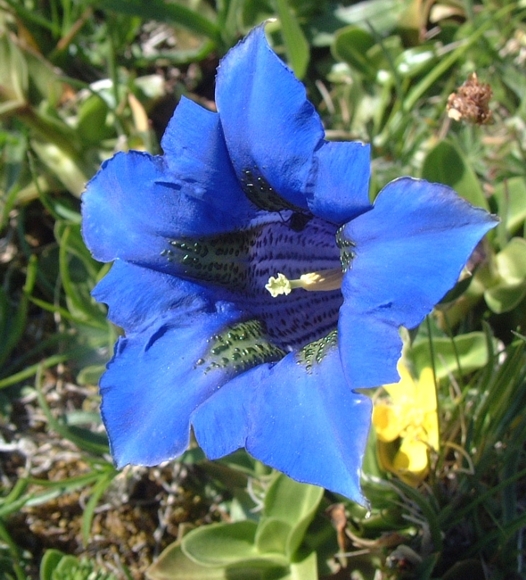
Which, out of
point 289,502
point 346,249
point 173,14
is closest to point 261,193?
point 346,249

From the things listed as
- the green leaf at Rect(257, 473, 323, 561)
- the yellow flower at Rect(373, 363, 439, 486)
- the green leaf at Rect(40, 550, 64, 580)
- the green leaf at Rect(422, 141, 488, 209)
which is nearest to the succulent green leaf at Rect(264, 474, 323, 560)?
the green leaf at Rect(257, 473, 323, 561)

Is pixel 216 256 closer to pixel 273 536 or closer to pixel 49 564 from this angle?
pixel 273 536

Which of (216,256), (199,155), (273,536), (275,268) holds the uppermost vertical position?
(199,155)

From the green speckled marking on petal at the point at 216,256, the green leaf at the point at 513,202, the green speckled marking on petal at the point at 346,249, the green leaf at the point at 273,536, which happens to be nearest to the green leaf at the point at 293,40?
the green leaf at the point at 513,202

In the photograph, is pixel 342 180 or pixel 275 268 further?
pixel 275 268

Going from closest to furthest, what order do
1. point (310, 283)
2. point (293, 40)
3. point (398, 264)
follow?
1. point (398, 264)
2. point (310, 283)
3. point (293, 40)

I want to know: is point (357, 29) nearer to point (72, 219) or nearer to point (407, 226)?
point (72, 219)

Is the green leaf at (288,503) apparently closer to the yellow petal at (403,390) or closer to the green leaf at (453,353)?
the yellow petal at (403,390)

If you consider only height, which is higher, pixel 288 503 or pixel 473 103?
pixel 473 103
